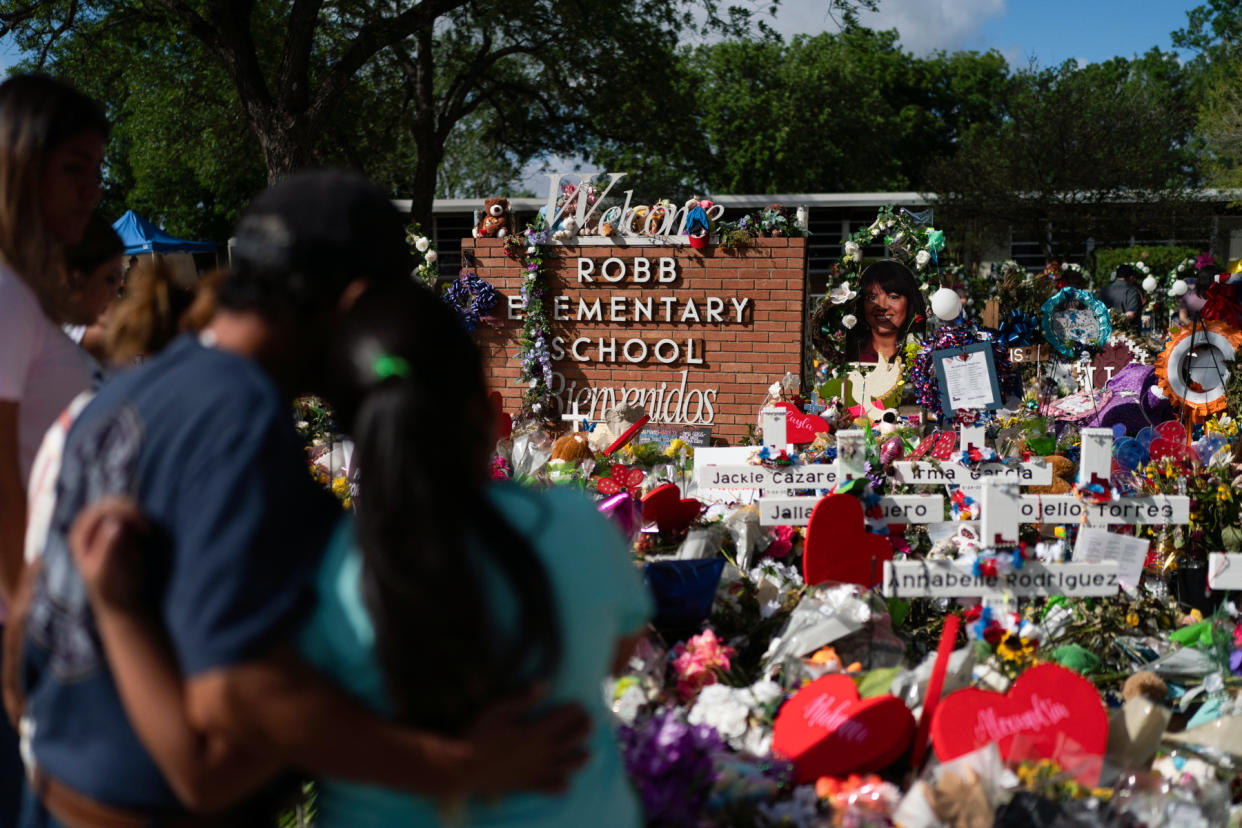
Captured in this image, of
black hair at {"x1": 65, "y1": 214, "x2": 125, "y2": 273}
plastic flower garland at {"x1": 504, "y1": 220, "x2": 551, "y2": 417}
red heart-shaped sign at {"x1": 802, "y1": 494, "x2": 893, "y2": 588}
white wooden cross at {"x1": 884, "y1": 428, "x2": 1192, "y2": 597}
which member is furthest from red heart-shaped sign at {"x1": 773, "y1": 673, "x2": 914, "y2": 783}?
plastic flower garland at {"x1": 504, "y1": 220, "x2": 551, "y2": 417}

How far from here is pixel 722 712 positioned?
2.61 m

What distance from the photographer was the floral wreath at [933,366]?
20.9 feet

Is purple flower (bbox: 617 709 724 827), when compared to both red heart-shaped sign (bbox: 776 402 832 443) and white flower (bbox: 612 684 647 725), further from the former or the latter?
red heart-shaped sign (bbox: 776 402 832 443)

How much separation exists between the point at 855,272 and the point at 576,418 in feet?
7.73

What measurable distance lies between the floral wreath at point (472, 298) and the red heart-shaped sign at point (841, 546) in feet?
16.3

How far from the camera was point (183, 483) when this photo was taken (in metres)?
1.02

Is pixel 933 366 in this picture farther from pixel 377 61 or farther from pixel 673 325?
pixel 377 61

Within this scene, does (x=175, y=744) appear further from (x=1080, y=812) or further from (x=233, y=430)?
(x=1080, y=812)

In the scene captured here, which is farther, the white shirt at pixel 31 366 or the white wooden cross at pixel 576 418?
the white wooden cross at pixel 576 418

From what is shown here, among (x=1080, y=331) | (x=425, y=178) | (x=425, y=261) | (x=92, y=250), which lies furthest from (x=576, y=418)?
(x=425, y=178)

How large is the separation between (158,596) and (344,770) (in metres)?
0.27

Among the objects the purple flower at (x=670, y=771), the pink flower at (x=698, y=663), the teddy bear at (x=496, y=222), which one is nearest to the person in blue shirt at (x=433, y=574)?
the purple flower at (x=670, y=771)

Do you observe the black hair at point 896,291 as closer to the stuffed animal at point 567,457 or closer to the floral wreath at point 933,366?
the floral wreath at point 933,366

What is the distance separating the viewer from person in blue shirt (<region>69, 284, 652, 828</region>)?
40.4 inches
